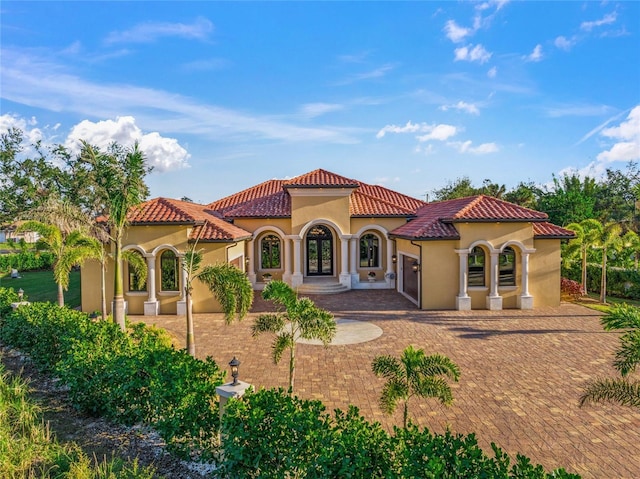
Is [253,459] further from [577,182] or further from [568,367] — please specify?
[577,182]

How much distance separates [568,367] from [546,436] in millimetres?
4822

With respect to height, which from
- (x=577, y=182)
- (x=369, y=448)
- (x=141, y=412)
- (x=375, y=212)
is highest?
(x=577, y=182)

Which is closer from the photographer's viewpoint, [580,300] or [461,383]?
[461,383]

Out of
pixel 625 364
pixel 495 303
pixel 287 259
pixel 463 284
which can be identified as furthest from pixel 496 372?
pixel 287 259

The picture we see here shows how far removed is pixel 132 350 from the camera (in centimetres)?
845

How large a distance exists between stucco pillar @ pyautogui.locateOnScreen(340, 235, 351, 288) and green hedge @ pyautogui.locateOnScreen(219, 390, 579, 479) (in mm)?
20224

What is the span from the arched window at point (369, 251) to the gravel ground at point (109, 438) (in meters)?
20.8

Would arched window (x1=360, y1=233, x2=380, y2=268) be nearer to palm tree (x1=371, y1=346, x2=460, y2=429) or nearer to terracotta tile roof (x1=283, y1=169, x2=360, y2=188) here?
terracotta tile roof (x1=283, y1=169, x2=360, y2=188)

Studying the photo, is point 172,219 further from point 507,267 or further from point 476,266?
point 507,267

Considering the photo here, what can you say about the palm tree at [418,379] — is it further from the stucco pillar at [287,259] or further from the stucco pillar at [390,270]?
the stucco pillar at [287,259]

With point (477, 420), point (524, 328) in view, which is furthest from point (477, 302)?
point (477, 420)

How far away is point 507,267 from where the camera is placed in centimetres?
2069

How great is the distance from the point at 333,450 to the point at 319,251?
942 inches

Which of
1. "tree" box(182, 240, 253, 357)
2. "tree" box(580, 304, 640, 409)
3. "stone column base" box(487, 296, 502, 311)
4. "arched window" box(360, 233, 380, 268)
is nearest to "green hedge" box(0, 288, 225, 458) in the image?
"tree" box(182, 240, 253, 357)
